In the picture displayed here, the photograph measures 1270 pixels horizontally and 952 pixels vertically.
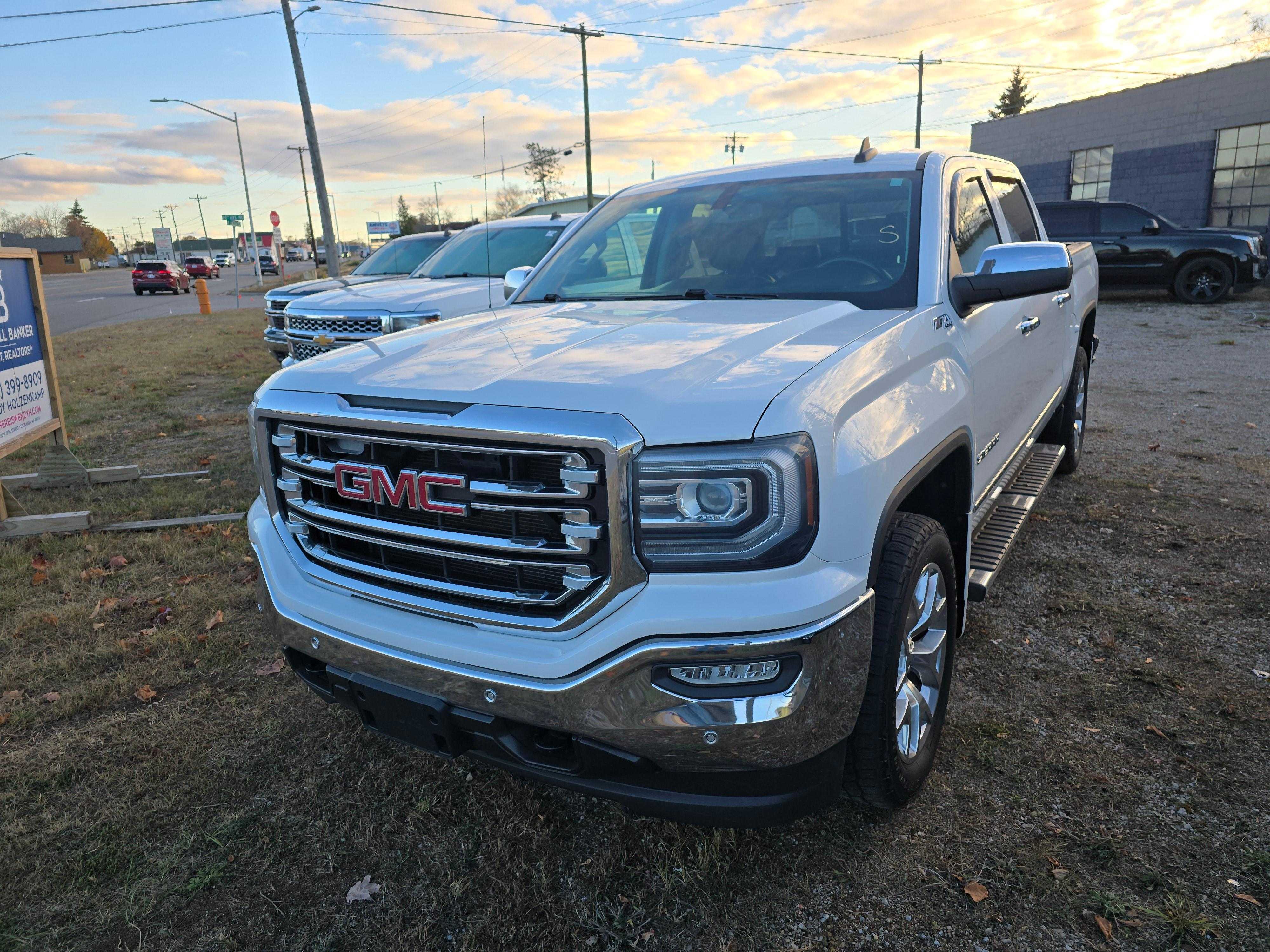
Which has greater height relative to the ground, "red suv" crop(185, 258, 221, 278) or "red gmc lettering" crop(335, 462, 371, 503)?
"red suv" crop(185, 258, 221, 278)

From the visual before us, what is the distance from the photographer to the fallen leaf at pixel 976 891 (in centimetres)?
224

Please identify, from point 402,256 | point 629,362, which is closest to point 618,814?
point 629,362

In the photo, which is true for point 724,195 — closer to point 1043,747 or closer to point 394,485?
point 394,485

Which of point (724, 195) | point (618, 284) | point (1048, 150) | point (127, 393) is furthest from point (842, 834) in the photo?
point (1048, 150)

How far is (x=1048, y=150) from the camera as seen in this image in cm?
2422

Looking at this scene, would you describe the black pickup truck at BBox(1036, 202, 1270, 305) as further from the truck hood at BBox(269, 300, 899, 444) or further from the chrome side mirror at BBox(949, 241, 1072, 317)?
the truck hood at BBox(269, 300, 899, 444)

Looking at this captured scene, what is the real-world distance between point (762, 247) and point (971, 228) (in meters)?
0.89

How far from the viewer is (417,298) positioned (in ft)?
25.3

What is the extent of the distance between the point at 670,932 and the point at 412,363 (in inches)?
65.0

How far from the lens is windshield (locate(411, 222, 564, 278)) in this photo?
880 centimetres

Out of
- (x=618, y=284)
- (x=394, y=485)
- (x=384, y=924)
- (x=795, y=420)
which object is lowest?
(x=384, y=924)

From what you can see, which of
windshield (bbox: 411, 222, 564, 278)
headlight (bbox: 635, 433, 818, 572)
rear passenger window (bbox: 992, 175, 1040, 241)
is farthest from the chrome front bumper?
windshield (bbox: 411, 222, 564, 278)

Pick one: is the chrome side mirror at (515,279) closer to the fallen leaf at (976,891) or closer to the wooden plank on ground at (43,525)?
the fallen leaf at (976,891)

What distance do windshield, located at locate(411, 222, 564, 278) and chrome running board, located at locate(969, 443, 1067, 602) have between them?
5.36m
